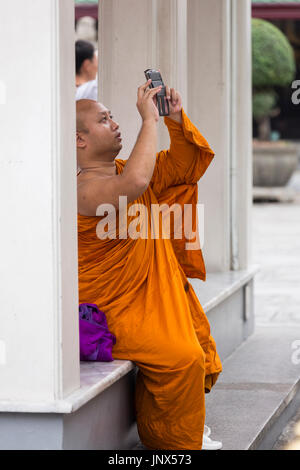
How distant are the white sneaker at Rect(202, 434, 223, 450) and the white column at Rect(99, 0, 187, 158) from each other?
144 cm

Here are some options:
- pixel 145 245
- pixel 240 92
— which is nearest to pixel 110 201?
pixel 145 245

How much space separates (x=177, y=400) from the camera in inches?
125

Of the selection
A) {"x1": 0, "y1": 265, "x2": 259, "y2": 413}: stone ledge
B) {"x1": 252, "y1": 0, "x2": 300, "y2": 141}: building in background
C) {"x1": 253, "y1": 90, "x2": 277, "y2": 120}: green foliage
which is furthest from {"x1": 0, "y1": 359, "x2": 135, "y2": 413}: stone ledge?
{"x1": 252, "y1": 0, "x2": 300, "y2": 141}: building in background

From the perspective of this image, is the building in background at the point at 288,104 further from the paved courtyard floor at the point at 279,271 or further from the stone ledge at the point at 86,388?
the stone ledge at the point at 86,388

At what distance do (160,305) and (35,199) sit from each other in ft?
2.50

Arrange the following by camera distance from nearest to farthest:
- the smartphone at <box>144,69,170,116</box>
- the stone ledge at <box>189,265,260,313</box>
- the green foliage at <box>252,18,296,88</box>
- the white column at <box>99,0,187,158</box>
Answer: the smartphone at <box>144,69,170,116</box>
the white column at <box>99,0,187,158</box>
the stone ledge at <box>189,265,260,313</box>
the green foliage at <box>252,18,296,88</box>

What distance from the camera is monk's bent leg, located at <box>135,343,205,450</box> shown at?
3137 mm

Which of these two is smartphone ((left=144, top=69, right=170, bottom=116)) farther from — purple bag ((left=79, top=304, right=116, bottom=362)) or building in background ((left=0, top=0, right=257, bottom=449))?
purple bag ((left=79, top=304, right=116, bottom=362))

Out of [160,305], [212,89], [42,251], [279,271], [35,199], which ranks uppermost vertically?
[212,89]

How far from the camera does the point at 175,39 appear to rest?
4.34 metres

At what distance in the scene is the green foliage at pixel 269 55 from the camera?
51.1 ft

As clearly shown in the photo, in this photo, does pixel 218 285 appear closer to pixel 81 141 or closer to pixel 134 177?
pixel 81 141

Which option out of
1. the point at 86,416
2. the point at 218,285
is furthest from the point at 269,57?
the point at 86,416
